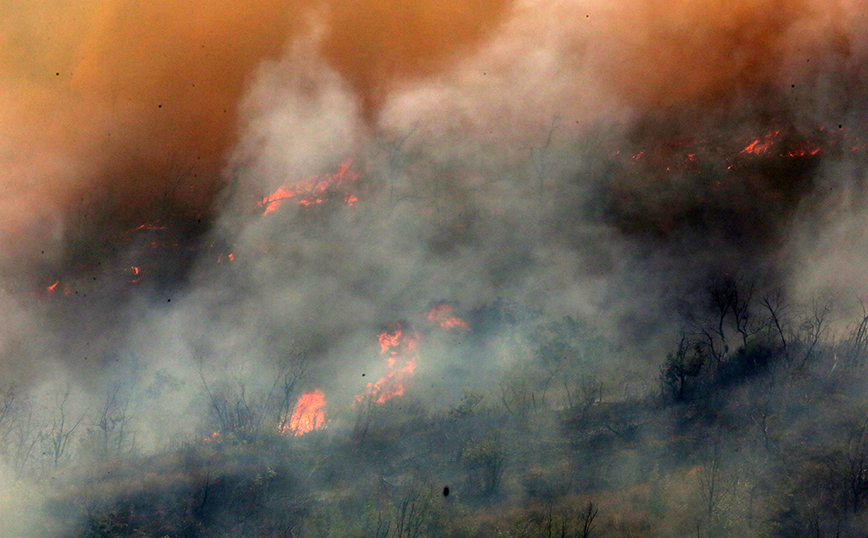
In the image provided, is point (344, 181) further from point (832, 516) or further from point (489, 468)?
point (832, 516)

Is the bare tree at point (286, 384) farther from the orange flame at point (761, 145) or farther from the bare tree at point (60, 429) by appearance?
the orange flame at point (761, 145)

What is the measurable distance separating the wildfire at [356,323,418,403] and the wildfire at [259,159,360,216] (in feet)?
36.2

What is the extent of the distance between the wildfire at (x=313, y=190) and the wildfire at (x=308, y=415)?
1474cm

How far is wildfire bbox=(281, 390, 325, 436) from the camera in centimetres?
4922

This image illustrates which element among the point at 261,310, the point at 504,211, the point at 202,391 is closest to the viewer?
the point at 202,391

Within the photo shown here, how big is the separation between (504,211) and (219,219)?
2171 cm

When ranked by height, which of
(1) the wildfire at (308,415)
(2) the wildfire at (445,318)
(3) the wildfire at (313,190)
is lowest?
(1) the wildfire at (308,415)

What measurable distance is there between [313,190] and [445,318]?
14.2 m

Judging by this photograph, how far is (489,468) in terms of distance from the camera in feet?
145

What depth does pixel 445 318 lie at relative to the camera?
54.5m

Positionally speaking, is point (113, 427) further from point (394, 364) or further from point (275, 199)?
point (275, 199)

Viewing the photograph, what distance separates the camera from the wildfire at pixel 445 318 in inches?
2135

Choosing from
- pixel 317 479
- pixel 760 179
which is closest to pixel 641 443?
pixel 317 479

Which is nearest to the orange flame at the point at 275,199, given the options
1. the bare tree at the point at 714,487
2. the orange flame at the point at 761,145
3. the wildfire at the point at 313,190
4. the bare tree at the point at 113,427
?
the wildfire at the point at 313,190
